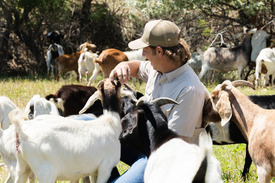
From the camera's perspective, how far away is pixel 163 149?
11.1 feet

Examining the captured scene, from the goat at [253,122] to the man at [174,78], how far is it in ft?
1.93

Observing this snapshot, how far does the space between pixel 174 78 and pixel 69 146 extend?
1.15 m

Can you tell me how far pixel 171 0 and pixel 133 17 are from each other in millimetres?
2845

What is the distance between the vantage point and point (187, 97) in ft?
12.7

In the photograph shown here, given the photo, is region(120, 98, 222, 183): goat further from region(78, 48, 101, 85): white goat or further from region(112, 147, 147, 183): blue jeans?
region(78, 48, 101, 85): white goat

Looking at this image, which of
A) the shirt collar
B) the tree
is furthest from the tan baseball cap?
the tree

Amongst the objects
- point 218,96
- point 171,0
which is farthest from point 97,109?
point 171,0

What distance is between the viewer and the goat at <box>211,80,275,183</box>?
170 inches

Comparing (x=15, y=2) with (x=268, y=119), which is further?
(x=15, y=2)

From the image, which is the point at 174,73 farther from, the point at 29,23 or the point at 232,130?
the point at 29,23

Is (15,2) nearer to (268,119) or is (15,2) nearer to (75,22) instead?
(75,22)

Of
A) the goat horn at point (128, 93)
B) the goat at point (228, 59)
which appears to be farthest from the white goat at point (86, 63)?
the goat horn at point (128, 93)

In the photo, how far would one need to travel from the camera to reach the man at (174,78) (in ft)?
12.7

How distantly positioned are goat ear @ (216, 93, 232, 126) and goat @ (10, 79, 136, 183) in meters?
1.18
